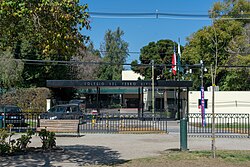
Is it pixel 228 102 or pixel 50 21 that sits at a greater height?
pixel 50 21

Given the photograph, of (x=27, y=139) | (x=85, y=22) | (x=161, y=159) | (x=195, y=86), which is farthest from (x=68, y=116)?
(x=195, y=86)

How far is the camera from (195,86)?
5706cm

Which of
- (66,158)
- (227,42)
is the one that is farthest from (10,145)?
(227,42)

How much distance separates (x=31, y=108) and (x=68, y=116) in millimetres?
9334

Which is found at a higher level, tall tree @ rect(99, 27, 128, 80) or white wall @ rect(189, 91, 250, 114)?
tall tree @ rect(99, 27, 128, 80)

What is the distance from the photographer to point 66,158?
36.3ft

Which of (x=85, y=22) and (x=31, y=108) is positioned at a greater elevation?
(x=85, y=22)

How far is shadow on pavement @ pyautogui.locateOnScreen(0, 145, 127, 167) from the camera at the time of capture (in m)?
10.2

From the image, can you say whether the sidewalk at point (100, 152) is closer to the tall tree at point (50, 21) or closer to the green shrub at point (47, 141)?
the green shrub at point (47, 141)

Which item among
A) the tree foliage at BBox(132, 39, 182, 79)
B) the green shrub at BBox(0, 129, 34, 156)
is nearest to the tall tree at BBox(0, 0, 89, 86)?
the green shrub at BBox(0, 129, 34, 156)

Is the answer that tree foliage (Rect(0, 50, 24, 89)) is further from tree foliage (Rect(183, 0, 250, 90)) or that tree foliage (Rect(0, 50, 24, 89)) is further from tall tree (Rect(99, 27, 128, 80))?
tall tree (Rect(99, 27, 128, 80))

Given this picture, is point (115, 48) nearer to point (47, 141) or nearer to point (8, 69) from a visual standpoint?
point (8, 69)

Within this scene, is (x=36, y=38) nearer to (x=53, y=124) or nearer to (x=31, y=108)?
(x=53, y=124)

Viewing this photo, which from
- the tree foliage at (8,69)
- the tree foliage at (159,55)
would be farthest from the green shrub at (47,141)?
the tree foliage at (159,55)
